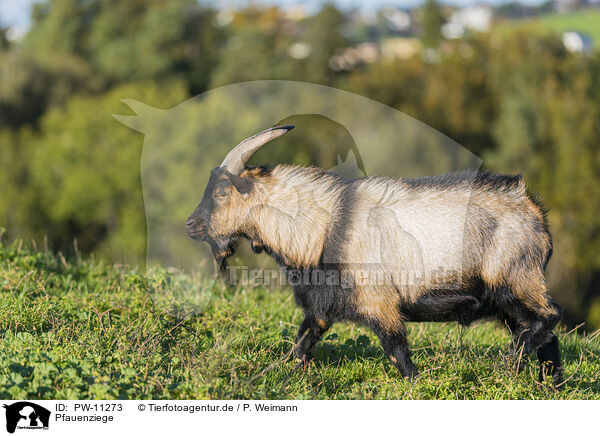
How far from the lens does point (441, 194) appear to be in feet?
17.4

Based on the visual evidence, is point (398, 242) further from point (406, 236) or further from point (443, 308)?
point (443, 308)

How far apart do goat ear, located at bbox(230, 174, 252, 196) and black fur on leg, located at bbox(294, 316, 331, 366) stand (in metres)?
1.17

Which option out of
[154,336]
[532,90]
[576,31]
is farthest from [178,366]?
[576,31]

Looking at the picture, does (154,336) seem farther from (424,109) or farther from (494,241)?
(424,109)

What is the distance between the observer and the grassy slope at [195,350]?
4441 millimetres

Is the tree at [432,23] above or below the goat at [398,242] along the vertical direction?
above

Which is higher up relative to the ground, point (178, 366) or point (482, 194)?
point (482, 194)

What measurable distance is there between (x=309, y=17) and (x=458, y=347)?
157 ft

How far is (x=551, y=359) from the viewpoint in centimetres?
534
